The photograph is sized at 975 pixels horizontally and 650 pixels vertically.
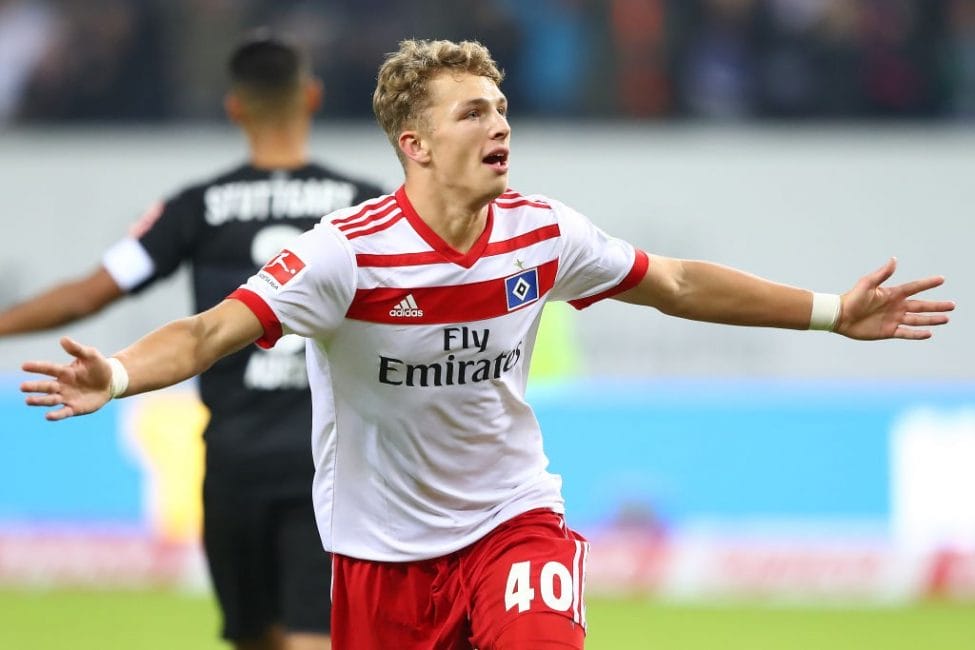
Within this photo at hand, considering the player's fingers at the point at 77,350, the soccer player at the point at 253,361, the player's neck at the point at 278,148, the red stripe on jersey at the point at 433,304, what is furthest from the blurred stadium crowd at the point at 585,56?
the player's fingers at the point at 77,350

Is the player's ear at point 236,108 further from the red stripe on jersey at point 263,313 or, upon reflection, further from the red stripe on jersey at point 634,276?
the red stripe on jersey at point 263,313

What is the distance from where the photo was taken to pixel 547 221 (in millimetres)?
5004

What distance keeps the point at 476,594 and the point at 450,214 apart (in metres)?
1.07

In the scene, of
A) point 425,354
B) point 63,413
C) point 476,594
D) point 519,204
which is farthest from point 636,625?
point 63,413

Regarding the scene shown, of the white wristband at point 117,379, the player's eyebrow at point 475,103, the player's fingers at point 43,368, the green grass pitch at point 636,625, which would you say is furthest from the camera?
the green grass pitch at point 636,625

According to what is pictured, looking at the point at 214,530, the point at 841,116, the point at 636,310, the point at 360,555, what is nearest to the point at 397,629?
the point at 360,555

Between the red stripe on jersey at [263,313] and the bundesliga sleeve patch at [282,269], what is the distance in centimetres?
6

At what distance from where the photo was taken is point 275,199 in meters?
6.18

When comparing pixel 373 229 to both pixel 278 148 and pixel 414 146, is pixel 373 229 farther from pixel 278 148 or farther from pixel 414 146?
pixel 278 148

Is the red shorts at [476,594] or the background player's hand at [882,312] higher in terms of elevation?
the background player's hand at [882,312]

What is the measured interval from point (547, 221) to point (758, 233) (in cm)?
824

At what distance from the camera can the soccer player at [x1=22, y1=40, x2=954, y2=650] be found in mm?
4734

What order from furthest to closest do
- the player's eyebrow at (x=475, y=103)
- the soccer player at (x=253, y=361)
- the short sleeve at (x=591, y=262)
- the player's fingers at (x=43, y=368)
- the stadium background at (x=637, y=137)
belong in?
the stadium background at (x=637, y=137)
the soccer player at (x=253, y=361)
the short sleeve at (x=591, y=262)
the player's eyebrow at (x=475, y=103)
the player's fingers at (x=43, y=368)

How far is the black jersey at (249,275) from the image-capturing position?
20.1 ft
